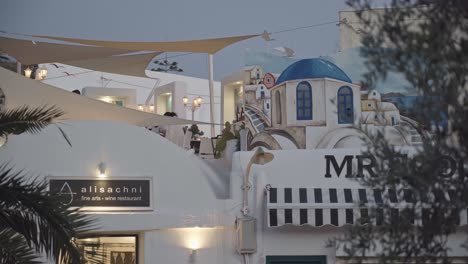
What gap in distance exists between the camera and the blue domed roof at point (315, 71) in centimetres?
2194

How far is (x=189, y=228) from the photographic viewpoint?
1988cm

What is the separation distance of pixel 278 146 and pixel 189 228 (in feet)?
10.7

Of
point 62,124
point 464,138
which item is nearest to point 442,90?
point 464,138

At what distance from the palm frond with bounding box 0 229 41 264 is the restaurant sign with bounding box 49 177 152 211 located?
23.6 feet

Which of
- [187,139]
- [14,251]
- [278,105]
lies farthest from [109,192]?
[187,139]

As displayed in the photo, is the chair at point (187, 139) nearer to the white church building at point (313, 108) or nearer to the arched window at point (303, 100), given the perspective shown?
the white church building at point (313, 108)

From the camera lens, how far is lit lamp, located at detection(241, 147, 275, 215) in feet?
60.2

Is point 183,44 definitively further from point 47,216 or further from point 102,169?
point 47,216

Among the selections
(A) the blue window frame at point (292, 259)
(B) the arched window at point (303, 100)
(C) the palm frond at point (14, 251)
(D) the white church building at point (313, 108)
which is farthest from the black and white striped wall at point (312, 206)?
(C) the palm frond at point (14, 251)

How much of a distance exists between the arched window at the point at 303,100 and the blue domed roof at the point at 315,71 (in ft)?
0.77

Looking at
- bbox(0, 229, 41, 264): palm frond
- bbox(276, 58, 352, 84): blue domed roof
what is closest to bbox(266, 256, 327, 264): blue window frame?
bbox(276, 58, 352, 84): blue domed roof

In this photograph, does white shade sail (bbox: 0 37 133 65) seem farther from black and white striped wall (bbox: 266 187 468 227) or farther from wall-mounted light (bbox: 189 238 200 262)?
black and white striped wall (bbox: 266 187 468 227)

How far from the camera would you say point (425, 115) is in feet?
26.1

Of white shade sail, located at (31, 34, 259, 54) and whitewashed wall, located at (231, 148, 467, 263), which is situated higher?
white shade sail, located at (31, 34, 259, 54)
